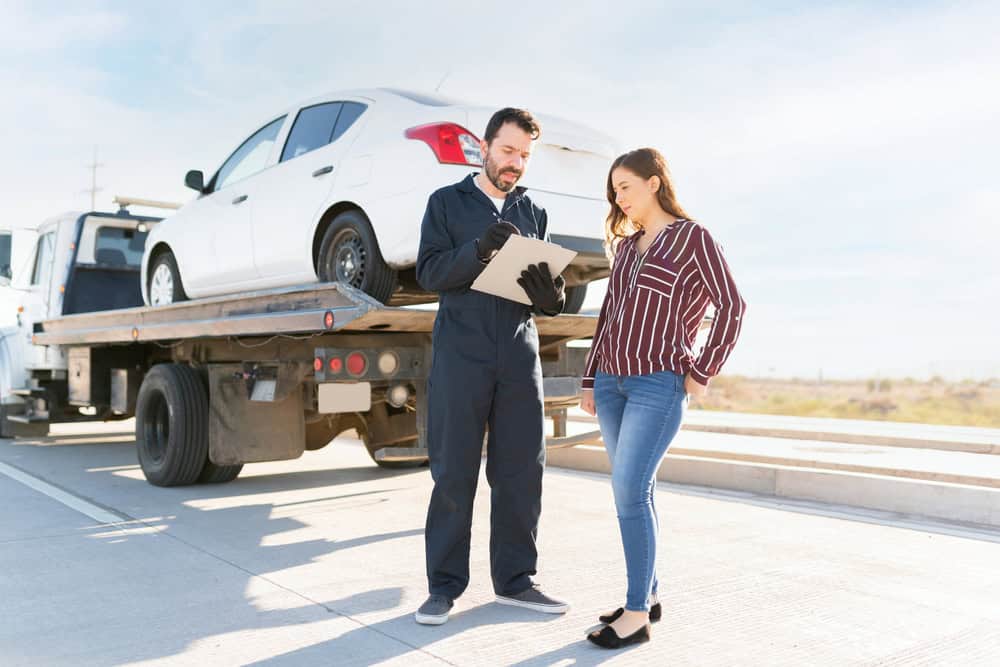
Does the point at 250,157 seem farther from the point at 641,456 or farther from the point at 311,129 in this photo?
the point at 641,456

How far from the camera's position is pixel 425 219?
3.99m

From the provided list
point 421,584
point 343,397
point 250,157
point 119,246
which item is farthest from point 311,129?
point 119,246

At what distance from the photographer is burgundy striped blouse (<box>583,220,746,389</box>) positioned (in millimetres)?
3398

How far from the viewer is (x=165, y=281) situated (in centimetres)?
823

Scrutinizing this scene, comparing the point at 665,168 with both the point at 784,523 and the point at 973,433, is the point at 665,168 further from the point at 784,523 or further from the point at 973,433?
the point at 973,433

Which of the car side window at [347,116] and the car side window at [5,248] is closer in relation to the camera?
the car side window at [347,116]

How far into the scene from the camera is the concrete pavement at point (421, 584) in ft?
11.4

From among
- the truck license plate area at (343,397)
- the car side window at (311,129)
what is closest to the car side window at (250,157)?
the car side window at (311,129)

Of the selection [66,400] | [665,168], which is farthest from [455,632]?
[66,400]

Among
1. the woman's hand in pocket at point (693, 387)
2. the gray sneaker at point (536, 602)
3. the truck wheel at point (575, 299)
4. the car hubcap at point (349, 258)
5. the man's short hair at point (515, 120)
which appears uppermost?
the man's short hair at point (515, 120)

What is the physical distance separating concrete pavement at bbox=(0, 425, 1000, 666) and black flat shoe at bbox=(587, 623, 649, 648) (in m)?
0.07

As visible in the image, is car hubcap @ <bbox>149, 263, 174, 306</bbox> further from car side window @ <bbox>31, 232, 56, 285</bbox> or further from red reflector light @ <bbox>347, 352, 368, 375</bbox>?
red reflector light @ <bbox>347, 352, 368, 375</bbox>

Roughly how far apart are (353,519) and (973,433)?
9792 mm

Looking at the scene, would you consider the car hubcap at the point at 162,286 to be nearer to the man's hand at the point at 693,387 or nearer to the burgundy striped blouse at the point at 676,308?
the burgundy striped blouse at the point at 676,308
